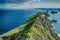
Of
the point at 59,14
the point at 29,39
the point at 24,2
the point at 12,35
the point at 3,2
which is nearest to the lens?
the point at 29,39

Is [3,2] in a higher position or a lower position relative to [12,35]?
lower

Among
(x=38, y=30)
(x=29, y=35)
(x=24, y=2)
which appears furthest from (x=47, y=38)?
(x=24, y=2)

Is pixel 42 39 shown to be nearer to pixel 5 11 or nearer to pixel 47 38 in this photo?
pixel 47 38

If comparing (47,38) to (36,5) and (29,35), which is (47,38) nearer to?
(29,35)

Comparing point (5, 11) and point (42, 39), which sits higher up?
point (42, 39)

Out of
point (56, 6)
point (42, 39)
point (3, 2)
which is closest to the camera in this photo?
point (42, 39)

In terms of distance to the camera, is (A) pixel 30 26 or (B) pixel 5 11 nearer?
(A) pixel 30 26

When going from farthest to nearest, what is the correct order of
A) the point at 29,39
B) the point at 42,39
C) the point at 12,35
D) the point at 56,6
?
the point at 56,6
the point at 12,35
the point at 42,39
the point at 29,39

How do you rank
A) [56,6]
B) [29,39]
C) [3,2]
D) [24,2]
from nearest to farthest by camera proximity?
[29,39] < [56,6] < [24,2] < [3,2]

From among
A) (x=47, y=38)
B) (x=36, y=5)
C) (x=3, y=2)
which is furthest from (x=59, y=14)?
(x=47, y=38)
